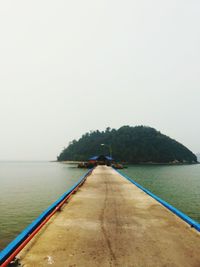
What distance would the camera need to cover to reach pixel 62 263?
418 centimetres

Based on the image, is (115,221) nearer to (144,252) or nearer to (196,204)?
(144,252)

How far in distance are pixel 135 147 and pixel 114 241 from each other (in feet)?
506

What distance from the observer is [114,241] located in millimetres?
5324

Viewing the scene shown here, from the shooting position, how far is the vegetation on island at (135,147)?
154000 millimetres

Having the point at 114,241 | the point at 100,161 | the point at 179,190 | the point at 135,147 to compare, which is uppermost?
the point at 135,147

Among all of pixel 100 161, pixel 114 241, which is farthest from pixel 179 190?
pixel 100 161

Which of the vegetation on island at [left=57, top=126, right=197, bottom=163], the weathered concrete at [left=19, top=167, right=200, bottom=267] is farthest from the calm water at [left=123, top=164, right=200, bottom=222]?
the vegetation on island at [left=57, top=126, right=197, bottom=163]

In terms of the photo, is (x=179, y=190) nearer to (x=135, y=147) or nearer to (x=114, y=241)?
(x=114, y=241)

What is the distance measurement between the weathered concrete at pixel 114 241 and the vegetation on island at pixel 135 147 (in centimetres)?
13899

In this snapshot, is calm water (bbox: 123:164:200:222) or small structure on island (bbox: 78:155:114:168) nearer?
calm water (bbox: 123:164:200:222)

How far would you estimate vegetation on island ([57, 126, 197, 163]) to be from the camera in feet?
505

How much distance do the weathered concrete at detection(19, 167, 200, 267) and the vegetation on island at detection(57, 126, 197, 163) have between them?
456ft

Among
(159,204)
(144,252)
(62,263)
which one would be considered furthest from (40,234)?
(159,204)

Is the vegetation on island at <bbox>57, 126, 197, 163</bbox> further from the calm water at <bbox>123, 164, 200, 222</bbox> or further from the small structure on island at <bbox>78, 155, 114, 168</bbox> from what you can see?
the calm water at <bbox>123, 164, 200, 222</bbox>
